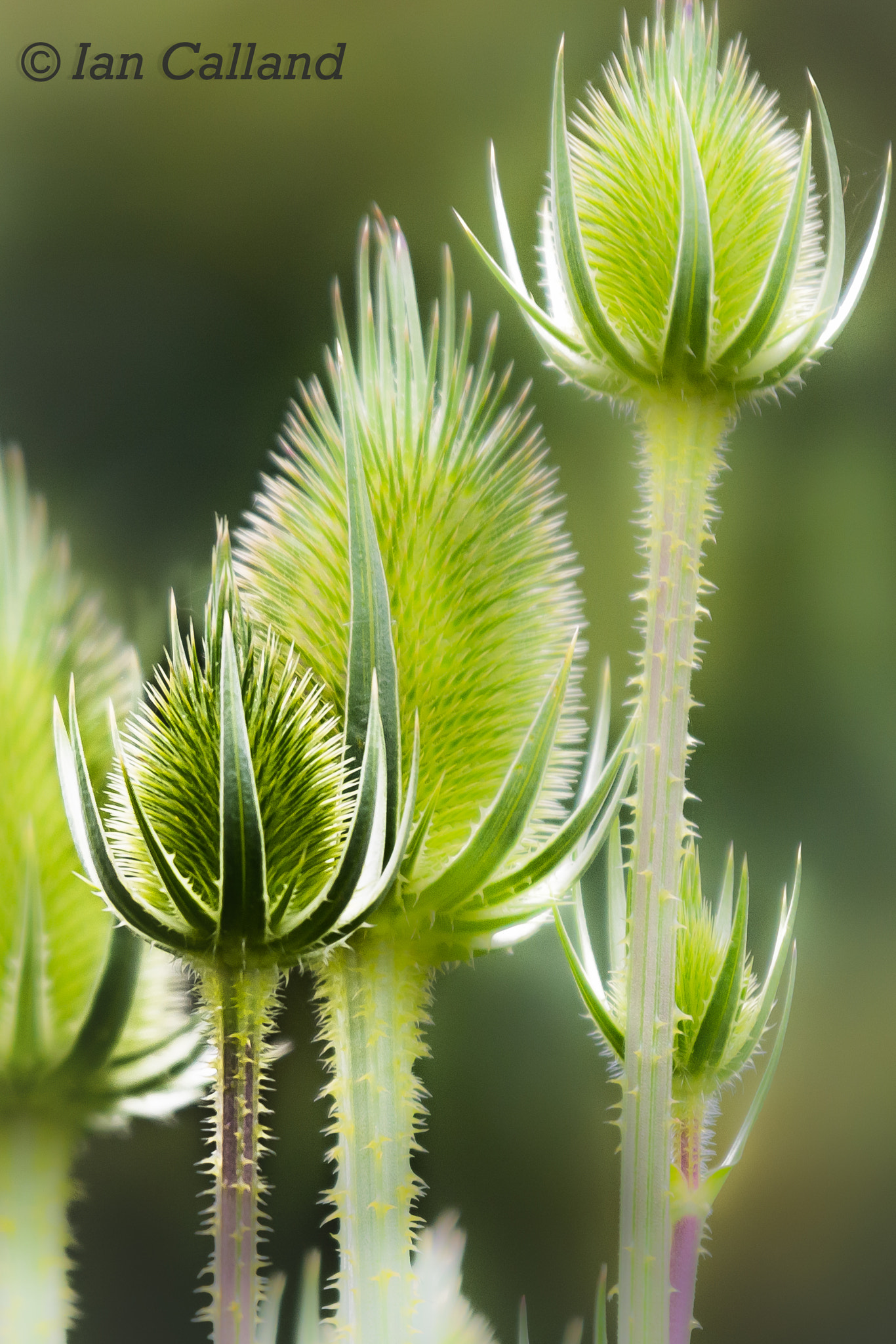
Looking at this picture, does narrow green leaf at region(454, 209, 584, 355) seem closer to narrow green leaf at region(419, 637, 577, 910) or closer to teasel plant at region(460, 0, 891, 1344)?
teasel plant at region(460, 0, 891, 1344)

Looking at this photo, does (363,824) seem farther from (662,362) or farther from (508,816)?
(662,362)

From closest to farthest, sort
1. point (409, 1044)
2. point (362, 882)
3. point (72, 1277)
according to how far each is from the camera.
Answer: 1. point (362, 882)
2. point (409, 1044)
3. point (72, 1277)

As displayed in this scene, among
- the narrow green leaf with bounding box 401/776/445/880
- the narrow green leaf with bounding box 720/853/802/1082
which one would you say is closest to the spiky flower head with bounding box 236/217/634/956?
the narrow green leaf with bounding box 401/776/445/880

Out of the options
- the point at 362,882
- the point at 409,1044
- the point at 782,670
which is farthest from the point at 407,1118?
the point at 782,670

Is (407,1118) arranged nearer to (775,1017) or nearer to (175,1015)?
(175,1015)

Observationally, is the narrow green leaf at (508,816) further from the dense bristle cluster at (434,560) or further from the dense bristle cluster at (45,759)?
the dense bristle cluster at (45,759)

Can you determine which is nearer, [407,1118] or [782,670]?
[407,1118]
